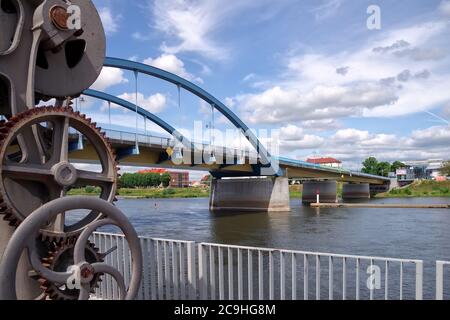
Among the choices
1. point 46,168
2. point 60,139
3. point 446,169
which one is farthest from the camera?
point 446,169

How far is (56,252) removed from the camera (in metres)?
5.02

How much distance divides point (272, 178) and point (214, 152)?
15.4 m

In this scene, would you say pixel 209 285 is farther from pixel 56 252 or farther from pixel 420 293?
pixel 420 293

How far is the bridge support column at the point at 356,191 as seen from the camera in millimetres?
99375

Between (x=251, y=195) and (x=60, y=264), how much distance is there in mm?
56734

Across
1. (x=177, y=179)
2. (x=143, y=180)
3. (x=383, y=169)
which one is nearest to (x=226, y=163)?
(x=383, y=169)

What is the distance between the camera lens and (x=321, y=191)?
83.0 meters

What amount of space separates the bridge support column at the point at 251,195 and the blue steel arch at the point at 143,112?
1813cm

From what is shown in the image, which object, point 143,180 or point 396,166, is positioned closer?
point 396,166

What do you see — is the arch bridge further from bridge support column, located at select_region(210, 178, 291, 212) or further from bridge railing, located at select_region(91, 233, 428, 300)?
bridge railing, located at select_region(91, 233, 428, 300)

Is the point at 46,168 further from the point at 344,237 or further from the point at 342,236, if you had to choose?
the point at 342,236

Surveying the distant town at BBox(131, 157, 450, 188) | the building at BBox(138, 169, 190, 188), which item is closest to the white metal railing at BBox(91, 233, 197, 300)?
the distant town at BBox(131, 157, 450, 188)

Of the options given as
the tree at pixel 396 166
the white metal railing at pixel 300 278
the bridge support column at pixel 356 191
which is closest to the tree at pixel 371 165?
the tree at pixel 396 166

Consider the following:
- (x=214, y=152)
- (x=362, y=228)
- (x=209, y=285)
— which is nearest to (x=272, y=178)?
(x=214, y=152)
